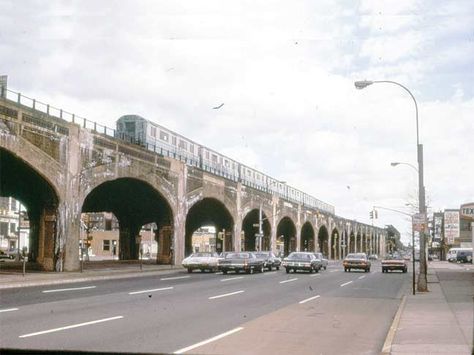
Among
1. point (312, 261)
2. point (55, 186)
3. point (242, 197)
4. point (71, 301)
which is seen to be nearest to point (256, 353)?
point (71, 301)

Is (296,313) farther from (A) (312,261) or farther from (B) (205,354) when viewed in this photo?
(A) (312,261)

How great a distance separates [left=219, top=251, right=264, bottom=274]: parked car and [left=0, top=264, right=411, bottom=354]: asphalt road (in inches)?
588

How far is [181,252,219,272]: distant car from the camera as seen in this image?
40906 millimetres

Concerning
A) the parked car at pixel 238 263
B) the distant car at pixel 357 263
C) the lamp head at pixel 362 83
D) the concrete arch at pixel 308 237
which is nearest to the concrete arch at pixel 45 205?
the parked car at pixel 238 263

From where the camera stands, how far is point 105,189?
4791 cm

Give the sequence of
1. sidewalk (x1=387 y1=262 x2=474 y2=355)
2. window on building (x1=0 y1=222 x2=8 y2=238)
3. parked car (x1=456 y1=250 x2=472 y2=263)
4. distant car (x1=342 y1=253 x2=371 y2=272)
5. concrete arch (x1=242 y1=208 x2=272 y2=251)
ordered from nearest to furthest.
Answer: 1. sidewalk (x1=387 y1=262 x2=474 y2=355)
2. distant car (x1=342 y1=253 x2=371 y2=272)
3. concrete arch (x1=242 y1=208 x2=272 y2=251)
4. parked car (x1=456 y1=250 x2=472 y2=263)
5. window on building (x1=0 y1=222 x2=8 y2=238)

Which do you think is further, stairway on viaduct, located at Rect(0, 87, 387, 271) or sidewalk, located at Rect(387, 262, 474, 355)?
stairway on viaduct, located at Rect(0, 87, 387, 271)

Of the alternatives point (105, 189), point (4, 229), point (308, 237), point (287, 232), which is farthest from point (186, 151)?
point (308, 237)

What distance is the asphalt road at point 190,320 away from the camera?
1063 centimetres

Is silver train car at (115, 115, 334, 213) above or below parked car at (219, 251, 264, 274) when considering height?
above

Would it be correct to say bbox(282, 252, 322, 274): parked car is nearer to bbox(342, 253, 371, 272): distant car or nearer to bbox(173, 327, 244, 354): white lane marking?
bbox(342, 253, 371, 272): distant car

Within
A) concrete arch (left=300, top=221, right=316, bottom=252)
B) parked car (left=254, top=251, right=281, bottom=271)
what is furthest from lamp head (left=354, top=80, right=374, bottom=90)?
concrete arch (left=300, top=221, right=316, bottom=252)

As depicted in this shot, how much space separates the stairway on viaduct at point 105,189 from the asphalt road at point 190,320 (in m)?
10.9

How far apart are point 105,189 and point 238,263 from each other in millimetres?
15375
